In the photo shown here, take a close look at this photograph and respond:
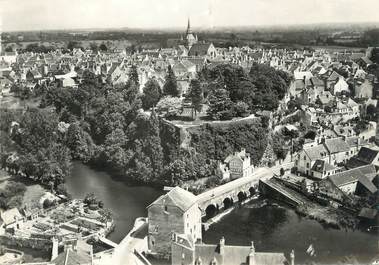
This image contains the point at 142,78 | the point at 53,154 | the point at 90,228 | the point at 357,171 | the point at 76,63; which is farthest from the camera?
the point at 76,63

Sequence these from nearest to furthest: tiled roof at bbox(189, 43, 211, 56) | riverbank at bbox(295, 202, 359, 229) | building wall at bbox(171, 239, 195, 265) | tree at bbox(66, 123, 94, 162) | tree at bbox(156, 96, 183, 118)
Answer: building wall at bbox(171, 239, 195, 265), riverbank at bbox(295, 202, 359, 229), tree at bbox(156, 96, 183, 118), tree at bbox(66, 123, 94, 162), tiled roof at bbox(189, 43, 211, 56)

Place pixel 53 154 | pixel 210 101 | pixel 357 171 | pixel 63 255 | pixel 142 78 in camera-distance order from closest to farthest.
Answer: pixel 63 255, pixel 357 171, pixel 53 154, pixel 210 101, pixel 142 78

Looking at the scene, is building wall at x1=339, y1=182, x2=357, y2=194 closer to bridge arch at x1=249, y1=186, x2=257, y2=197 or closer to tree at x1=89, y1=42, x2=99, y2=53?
bridge arch at x1=249, y1=186, x2=257, y2=197

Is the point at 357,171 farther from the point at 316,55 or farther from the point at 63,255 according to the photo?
the point at 316,55

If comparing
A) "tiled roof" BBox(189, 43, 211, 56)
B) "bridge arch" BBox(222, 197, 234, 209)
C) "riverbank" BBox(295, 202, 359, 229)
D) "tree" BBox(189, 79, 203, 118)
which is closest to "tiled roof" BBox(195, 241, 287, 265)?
"riverbank" BBox(295, 202, 359, 229)

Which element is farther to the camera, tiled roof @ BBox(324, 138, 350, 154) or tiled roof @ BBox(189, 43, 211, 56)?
tiled roof @ BBox(189, 43, 211, 56)

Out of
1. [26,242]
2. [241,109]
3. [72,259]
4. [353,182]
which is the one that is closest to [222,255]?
[72,259]

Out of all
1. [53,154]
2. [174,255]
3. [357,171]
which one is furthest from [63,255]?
[357,171]
